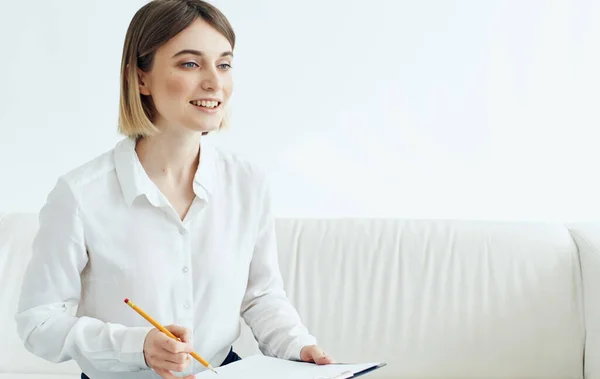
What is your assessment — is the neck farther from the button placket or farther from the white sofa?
the white sofa

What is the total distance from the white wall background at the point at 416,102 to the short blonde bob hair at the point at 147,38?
1255mm

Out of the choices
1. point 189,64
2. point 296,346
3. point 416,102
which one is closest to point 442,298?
point 416,102

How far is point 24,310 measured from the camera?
133 centimetres

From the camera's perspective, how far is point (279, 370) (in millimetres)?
1241

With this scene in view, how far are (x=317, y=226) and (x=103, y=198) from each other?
3.28 feet

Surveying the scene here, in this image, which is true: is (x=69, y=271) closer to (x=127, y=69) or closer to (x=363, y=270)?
(x=127, y=69)

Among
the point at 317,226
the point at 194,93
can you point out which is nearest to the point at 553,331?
the point at 317,226

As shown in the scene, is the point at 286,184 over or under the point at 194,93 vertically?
under

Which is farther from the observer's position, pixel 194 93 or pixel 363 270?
pixel 363 270

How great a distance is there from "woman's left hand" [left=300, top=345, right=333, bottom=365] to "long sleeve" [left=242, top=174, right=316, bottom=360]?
0.15 ft

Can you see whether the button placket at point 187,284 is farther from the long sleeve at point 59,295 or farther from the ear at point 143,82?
the ear at point 143,82

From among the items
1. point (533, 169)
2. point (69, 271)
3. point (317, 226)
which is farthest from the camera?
point (533, 169)

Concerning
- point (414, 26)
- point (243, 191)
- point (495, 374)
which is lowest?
point (495, 374)

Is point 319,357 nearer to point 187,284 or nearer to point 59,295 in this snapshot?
point 187,284
